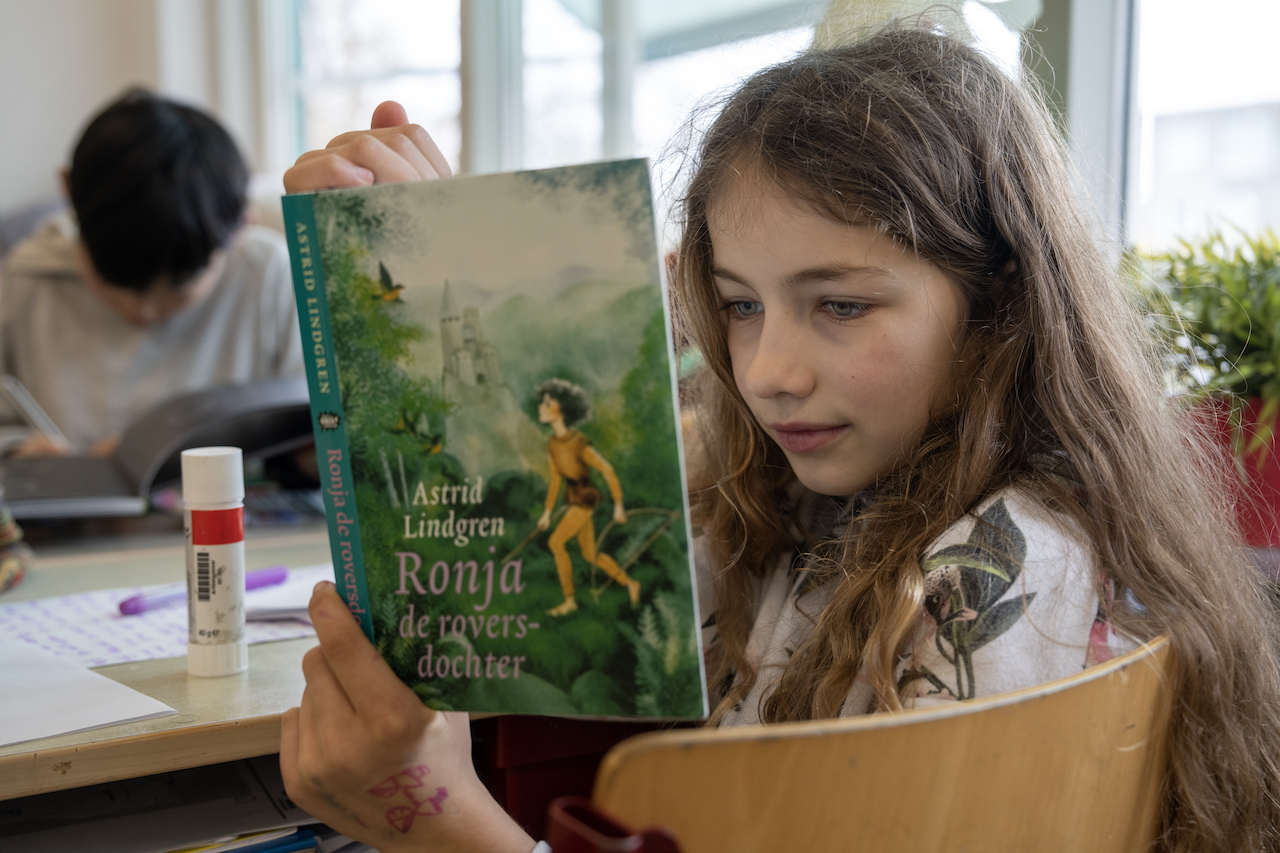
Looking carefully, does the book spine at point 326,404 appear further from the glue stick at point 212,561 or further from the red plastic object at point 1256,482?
the red plastic object at point 1256,482

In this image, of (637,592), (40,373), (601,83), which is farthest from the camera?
(601,83)

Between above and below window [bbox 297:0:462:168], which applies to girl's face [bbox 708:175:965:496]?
below

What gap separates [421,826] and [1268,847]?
0.51 m

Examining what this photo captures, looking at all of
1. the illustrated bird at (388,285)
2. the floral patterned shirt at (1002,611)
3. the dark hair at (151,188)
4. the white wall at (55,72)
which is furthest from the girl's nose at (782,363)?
the white wall at (55,72)

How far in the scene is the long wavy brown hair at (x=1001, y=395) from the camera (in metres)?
0.55

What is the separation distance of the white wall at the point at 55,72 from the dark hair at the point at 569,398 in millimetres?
3090

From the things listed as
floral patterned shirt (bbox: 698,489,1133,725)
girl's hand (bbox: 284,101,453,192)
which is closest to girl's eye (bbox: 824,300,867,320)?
floral patterned shirt (bbox: 698,489,1133,725)

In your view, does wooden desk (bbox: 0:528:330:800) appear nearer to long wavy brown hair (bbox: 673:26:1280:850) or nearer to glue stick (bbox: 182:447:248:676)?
glue stick (bbox: 182:447:248:676)

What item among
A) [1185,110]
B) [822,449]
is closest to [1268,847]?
[822,449]

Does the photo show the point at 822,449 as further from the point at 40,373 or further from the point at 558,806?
the point at 40,373

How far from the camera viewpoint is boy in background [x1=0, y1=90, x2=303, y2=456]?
1.54 meters

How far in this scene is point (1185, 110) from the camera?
119 cm

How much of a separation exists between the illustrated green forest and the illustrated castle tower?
0.04 feet

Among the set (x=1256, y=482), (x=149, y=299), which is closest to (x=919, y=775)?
(x=1256, y=482)
